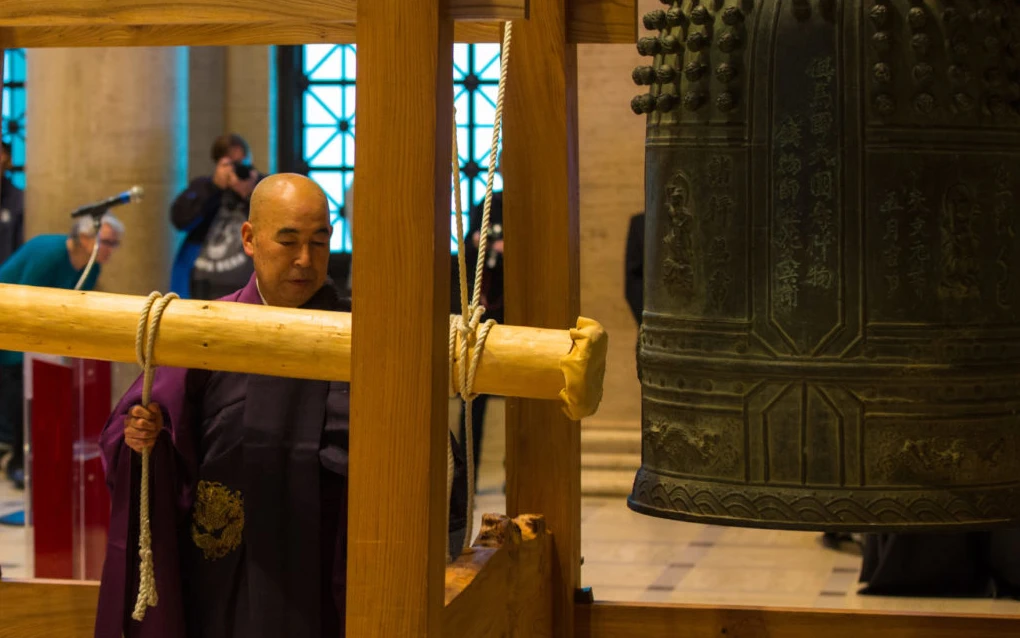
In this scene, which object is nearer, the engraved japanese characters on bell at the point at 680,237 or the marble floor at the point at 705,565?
the engraved japanese characters on bell at the point at 680,237

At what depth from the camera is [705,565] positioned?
677 centimetres

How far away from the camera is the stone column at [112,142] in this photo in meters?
9.09

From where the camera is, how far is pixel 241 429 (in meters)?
3.24

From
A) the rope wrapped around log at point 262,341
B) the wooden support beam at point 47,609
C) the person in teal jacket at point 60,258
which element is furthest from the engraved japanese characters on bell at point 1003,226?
the person in teal jacket at point 60,258

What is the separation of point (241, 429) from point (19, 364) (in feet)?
21.9

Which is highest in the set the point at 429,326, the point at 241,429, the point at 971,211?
the point at 971,211

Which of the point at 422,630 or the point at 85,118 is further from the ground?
the point at 85,118

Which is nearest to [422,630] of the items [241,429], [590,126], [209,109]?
[241,429]

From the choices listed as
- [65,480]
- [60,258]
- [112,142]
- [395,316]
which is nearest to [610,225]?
[60,258]

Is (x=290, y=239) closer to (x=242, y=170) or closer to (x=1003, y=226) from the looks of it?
(x=1003, y=226)

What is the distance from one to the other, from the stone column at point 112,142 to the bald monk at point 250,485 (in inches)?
237

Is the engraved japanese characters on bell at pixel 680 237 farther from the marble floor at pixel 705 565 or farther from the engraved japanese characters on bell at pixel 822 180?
the marble floor at pixel 705 565

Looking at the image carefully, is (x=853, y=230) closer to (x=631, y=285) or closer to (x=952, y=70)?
(x=952, y=70)

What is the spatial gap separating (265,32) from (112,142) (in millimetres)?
5823
